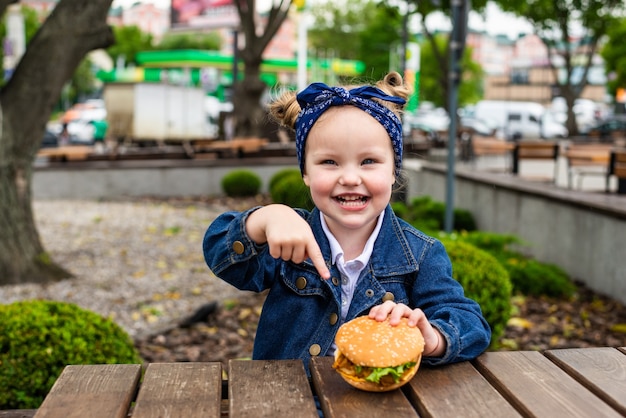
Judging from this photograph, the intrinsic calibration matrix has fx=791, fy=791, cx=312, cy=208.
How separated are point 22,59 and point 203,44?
235 feet

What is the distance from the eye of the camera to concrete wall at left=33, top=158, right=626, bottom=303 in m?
6.79

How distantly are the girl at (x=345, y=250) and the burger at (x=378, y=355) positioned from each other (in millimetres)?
149

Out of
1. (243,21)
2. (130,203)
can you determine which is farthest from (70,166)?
(243,21)

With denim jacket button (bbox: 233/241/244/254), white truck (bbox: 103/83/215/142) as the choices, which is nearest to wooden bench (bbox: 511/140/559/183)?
denim jacket button (bbox: 233/241/244/254)

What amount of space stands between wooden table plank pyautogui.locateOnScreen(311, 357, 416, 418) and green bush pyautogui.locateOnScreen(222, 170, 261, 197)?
12.3 metres

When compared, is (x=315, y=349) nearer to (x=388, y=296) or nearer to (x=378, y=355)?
(x=388, y=296)

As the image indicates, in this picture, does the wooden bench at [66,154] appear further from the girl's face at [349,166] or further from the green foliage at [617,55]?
the green foliage at [617,55]

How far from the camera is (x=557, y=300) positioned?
267 inches

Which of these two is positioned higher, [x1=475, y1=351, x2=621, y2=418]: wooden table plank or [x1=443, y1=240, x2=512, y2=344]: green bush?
[x1=475, y1=351, x2=621, y2=418]: wooden table plank

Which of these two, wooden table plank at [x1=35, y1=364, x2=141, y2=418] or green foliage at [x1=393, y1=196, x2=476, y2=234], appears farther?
green foliage at [x1=393, y1=196, x2=476, y2=234]

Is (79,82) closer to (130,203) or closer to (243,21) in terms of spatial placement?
(243,21)

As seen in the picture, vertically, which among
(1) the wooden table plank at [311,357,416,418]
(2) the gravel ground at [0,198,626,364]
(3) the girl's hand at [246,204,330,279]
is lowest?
(2) the gravel ground at [0,198,626,364]

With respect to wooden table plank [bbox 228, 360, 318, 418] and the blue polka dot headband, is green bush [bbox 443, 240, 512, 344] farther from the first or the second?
wooden table plank [bbox 228, 360, 318, 418]

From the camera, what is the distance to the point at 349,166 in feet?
6.96
